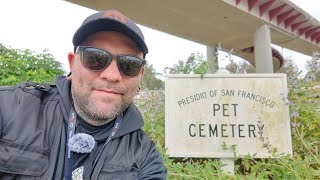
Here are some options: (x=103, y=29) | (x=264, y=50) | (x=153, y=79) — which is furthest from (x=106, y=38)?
(x=264, y=50)

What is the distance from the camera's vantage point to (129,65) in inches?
56.6

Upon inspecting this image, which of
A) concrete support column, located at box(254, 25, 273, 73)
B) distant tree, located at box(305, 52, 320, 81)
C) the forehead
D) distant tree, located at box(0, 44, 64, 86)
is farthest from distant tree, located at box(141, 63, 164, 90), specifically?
concrete support column, located at box(254, 25, 273, 73)

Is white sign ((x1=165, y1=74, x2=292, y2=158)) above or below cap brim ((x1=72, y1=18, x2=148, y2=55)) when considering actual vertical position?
below

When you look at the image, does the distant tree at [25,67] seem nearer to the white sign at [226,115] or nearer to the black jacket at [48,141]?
the white sign at [226,115]

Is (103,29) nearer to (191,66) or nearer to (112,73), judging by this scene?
(112,73)

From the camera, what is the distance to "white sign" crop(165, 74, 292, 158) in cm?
310

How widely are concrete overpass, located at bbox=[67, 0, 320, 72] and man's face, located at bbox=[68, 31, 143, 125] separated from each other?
37.5 feet

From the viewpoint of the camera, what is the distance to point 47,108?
143 centimetres

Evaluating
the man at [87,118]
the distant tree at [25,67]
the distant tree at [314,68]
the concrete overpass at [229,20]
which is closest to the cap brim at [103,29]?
the man at [87,118]

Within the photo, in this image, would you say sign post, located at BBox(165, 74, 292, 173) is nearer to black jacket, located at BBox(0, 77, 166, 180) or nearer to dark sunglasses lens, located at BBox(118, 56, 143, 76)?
black jacket, located at BBox(0, 77, 166, 180)

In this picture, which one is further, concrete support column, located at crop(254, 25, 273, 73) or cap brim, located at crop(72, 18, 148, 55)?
concrete support column, located at crop(254, 25, 273, 73)

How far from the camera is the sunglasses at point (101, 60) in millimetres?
1393

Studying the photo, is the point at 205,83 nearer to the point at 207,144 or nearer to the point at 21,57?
the point at 207,144

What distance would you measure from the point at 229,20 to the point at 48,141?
573 inches
